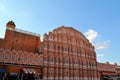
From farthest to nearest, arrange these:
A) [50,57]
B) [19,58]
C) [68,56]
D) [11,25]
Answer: [68,56]
[50,57]
[11,25]
[19,58]

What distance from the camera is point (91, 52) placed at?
4144 cm

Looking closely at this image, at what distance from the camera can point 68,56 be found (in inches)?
1379

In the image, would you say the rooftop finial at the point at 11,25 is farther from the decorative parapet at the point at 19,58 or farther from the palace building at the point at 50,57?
the decorative parapet at the point at 19,58

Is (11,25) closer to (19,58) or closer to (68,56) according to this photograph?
(19,58)

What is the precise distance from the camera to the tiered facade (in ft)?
A: 103

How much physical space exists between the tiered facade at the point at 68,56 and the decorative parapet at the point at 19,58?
7.32 feet

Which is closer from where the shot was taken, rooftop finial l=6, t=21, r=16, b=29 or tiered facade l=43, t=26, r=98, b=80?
rooftop finial l=6, t=21, r=16, b=29

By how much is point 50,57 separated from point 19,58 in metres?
8.07

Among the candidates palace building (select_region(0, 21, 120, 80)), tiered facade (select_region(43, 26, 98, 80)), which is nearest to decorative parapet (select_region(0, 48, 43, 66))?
palace building (select_region(0, 21, 120, 80))

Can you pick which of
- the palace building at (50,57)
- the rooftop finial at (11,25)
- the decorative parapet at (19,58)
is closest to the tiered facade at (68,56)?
the palace building at (50,57)

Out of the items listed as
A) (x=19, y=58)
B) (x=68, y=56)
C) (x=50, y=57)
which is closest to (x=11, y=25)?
(x=19, y=58)

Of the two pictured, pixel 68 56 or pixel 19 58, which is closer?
pixel 19 58

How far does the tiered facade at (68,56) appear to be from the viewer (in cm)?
3150

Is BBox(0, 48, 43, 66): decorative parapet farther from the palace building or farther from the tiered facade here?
the tiered facade
